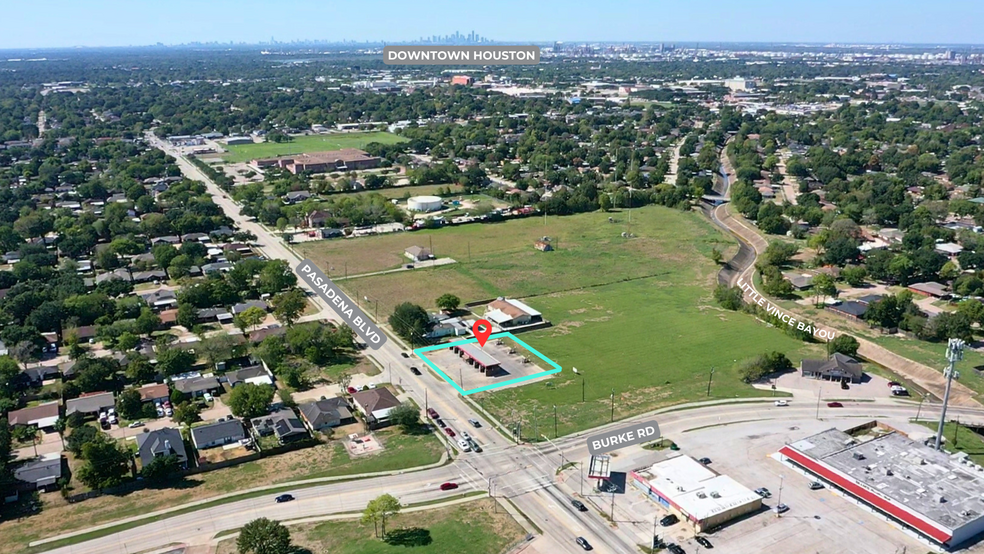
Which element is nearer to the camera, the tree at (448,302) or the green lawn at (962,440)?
the green lawn at (962,440)

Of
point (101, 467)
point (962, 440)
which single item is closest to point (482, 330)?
point (101, 467)

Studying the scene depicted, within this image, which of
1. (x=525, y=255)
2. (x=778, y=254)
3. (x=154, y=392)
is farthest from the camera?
(x=525, y=255)

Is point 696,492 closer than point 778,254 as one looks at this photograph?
Yes

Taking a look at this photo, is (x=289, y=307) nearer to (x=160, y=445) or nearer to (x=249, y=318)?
(x=249, y=318)

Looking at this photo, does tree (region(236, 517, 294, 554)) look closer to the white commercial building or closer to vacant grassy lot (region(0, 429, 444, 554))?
vacant grassy lot (region(0, 429, 444, 554))

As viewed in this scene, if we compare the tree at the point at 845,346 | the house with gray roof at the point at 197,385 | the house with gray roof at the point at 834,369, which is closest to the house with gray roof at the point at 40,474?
the house with gray roof at the point at 197,385

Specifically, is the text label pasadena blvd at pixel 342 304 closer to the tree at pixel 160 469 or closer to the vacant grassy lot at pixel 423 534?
the tree at pixel 160 469

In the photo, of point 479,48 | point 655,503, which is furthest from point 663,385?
point 479,48
